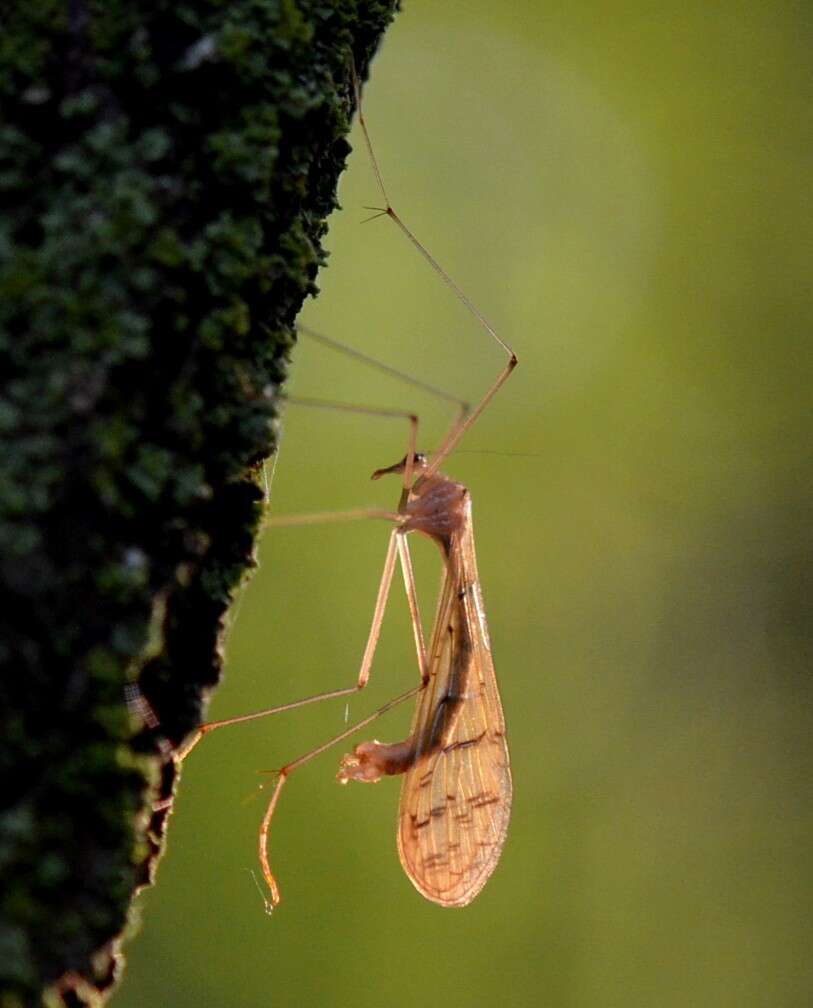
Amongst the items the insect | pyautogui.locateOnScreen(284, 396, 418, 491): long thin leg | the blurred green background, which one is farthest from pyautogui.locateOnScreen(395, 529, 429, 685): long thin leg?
the blurred green background

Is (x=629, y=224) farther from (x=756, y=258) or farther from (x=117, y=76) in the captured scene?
(x=117, y=76)

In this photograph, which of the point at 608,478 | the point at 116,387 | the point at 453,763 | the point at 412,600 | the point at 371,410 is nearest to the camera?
the point at 116,387

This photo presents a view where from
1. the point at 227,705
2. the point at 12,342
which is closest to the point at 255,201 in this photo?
the point at 12,342

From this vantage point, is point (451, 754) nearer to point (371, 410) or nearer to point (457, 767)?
point (457, 767)

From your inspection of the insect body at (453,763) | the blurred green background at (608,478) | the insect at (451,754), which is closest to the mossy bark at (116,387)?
the insect at (451,754)

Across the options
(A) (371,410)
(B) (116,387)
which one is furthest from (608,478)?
(B) (116,387)
